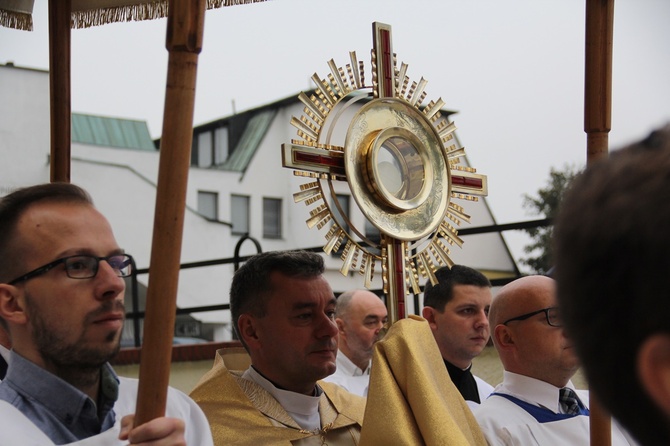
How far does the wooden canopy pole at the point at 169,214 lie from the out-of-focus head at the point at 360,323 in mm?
4271

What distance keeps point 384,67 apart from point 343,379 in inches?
→ 114

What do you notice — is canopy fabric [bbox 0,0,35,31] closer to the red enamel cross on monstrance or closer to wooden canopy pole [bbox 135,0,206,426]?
the red enamel cross on monstrance

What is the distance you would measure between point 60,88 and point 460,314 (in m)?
2.52

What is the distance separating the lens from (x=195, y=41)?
1853 mm

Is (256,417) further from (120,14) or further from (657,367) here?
(657,367)

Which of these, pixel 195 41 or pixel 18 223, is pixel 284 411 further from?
pixel 195 41

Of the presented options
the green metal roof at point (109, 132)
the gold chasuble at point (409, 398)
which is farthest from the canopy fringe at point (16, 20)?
the green metal roof at point (109, 132)

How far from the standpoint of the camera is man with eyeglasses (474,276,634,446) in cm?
355

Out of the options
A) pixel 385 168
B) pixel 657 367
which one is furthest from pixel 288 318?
pixel 657 367

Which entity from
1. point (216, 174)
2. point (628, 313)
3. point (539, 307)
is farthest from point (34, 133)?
point (628, 313)

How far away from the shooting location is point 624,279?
0.87 metres

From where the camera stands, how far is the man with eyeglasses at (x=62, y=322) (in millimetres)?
2279

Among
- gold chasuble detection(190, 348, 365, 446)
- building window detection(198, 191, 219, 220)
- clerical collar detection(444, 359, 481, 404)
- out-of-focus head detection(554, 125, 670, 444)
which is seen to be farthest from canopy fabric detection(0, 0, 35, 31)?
building window detection(198, 191, 219, 220)

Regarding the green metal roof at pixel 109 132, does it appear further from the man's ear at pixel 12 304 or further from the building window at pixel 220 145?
the man's ear at pixel 12 304
